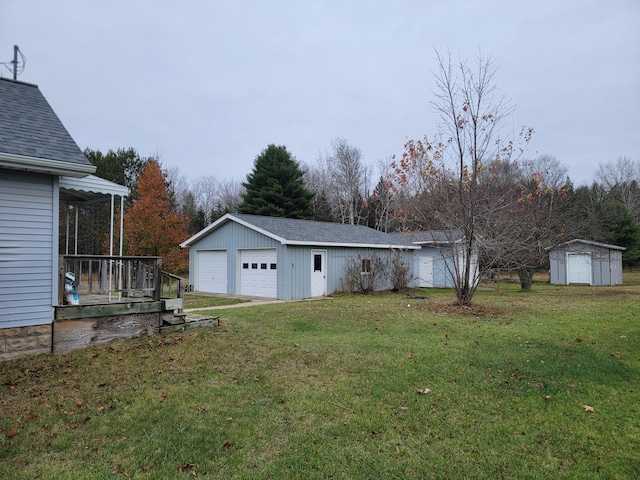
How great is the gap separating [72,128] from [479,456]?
35011mm

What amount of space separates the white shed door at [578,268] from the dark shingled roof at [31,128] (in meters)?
25.1

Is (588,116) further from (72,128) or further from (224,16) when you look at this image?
(72,128)

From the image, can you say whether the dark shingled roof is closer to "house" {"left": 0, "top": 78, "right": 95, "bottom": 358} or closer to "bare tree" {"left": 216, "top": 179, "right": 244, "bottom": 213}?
"house" {"left": 0, "top": 78, "right": 95, "bottom": 358}

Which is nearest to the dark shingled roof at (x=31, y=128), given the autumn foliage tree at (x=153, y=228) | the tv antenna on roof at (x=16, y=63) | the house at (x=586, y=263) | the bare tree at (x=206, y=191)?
the tv antenna on roof at (x=16, y=63)

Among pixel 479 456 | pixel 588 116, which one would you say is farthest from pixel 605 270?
pixel 479 456

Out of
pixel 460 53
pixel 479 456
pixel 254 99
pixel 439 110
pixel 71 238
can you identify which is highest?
pixel 254 99

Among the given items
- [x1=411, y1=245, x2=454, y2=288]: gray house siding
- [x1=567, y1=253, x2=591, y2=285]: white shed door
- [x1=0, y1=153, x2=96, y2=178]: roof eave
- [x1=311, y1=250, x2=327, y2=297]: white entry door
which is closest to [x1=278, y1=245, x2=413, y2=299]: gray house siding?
[x1=311, y1=250, x2=327, y2=297]: white entry door

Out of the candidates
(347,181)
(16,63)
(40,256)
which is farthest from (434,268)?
(16,63)

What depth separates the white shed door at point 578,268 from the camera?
22.8 m

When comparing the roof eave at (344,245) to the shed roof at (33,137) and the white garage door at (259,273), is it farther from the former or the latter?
the shed roof at (33,137)

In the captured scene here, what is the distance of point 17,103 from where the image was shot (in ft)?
23.1

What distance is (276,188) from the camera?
101 ft

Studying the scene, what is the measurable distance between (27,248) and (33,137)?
184cm

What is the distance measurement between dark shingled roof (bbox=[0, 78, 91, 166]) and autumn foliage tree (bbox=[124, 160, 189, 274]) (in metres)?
11.1
